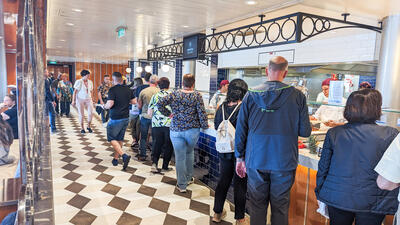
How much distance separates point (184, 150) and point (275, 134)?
1.67 meters

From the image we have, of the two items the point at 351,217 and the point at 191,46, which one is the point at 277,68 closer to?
the point at 351,217

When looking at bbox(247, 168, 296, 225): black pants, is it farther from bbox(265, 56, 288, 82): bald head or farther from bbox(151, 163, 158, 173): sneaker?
bbox(151, 163, 158, 173): sneaker

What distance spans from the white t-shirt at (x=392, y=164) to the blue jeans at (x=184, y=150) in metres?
2.23

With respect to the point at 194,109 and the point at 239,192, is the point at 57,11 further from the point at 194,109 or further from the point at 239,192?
the point at 239,192

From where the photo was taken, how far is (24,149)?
595 mm

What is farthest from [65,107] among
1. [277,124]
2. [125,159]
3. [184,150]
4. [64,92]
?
[277,124]

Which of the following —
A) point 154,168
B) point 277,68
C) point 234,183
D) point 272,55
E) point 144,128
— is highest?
point 272,55

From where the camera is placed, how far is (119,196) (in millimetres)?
3412

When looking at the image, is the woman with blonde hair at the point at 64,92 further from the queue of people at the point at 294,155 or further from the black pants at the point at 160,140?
the queue of people at the point at 294,155

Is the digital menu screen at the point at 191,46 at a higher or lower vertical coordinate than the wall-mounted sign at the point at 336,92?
higher

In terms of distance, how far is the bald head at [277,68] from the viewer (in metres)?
2.04

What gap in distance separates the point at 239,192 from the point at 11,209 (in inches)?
85.6

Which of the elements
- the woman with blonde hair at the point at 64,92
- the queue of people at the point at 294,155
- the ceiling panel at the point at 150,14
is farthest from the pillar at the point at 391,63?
the woman with blonde hair at the point at 64,92

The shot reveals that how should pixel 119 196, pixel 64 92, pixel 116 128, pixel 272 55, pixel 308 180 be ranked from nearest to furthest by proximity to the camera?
pixel 308 180, pixel 119 196, pixel 116 128, pixel 272 55, pixel 64 92
